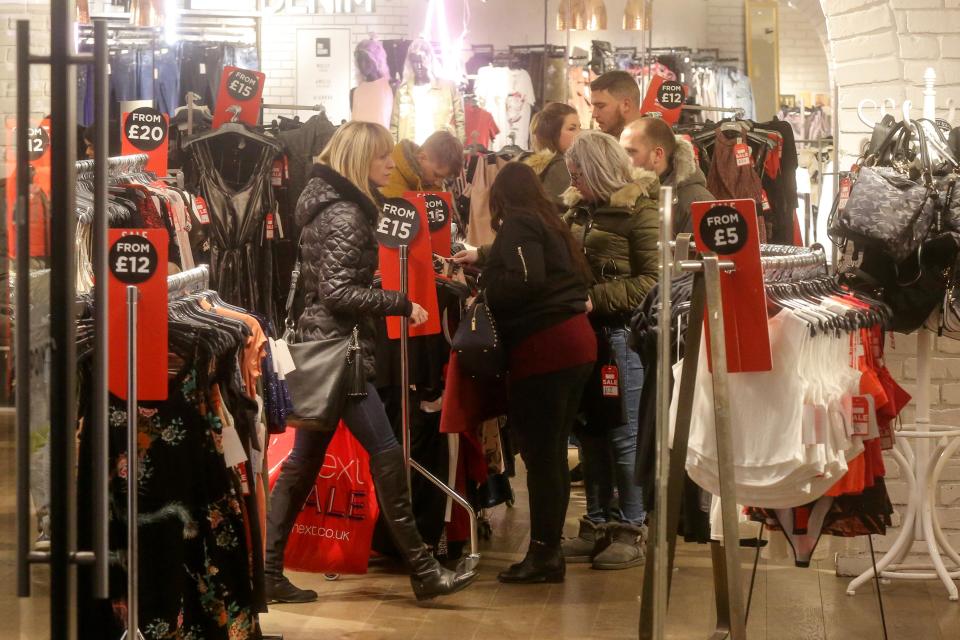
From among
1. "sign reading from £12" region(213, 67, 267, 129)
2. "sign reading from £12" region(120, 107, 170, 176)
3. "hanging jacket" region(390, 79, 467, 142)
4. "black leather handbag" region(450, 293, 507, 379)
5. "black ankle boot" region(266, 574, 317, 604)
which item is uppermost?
"hanging jacket" region(390, 79, 467, 142)

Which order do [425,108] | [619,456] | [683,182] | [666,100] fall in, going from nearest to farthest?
[619,456] < [683,182] < [666,100] < [425,108]

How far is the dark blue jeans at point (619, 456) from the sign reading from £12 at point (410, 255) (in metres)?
0.74

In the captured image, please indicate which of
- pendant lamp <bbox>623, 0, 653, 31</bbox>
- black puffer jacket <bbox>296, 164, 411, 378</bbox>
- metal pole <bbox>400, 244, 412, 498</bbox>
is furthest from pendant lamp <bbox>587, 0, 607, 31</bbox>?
black puffer jacket <bbox>296, 164, 411, 378</bbox>

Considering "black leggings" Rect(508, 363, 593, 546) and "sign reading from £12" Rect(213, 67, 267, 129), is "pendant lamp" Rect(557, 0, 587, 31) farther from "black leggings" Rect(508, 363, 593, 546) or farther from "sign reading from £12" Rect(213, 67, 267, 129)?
"black leggings" Rect(508, 363, 593, 546)

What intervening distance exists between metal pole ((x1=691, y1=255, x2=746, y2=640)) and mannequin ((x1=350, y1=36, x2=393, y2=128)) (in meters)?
6.90

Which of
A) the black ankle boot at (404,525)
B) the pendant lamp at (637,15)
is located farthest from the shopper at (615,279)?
the pendant lamp at (637,15)

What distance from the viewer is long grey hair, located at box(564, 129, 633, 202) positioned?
4.84 meters

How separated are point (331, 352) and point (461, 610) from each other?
997 millimetres

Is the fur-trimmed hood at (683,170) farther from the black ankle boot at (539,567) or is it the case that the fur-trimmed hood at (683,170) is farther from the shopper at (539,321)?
the black ankle boot at (539,567)

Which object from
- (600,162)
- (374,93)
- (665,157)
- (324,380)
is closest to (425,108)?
(374,93)

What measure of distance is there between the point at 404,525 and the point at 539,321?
33.4 inches

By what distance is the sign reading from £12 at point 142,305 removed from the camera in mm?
2912

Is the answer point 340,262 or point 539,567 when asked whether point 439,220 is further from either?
point 539,567

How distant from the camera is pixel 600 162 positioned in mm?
4848
